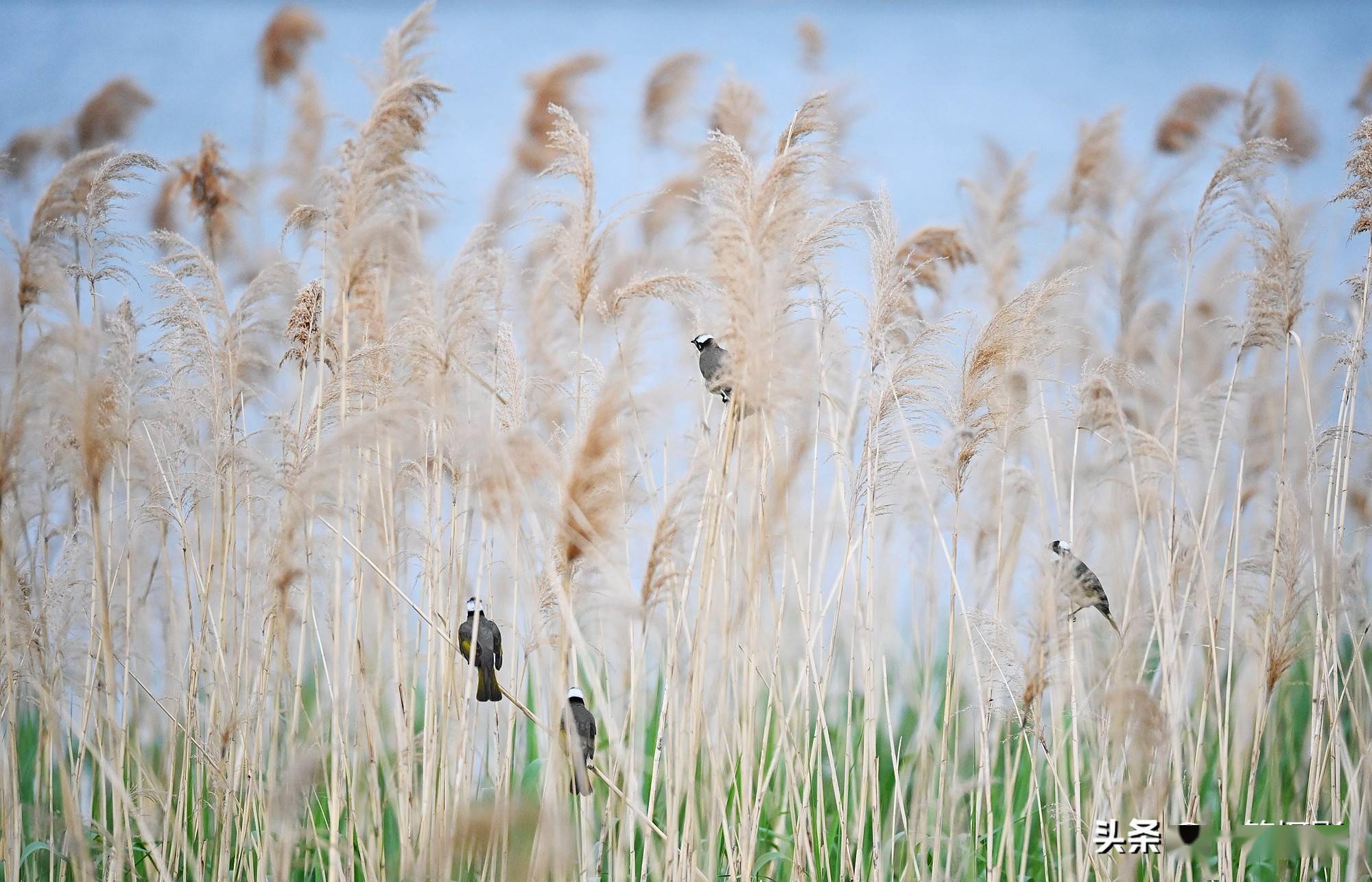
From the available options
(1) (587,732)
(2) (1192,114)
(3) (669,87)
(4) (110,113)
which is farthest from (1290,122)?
(4) (110,113)

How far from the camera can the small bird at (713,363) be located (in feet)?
5.85

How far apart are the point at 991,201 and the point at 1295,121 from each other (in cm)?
87

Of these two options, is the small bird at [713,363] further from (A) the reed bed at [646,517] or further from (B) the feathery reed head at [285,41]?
(B) the feathery reed head at [285,41]

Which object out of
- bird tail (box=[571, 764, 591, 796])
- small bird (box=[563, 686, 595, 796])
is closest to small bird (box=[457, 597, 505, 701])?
small bird (box=[563, 686, 595, 796])

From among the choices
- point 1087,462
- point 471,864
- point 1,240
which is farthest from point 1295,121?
point 1,240

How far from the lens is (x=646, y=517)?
2.35m

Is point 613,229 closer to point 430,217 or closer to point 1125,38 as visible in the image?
point 430,217

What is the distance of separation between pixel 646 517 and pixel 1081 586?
98 centimetres

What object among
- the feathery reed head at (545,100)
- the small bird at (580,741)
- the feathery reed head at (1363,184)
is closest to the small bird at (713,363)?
the small bird at (580,741)

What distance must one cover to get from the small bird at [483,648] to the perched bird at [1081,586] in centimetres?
108

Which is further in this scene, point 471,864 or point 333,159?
point 333,159

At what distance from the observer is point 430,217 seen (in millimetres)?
3117

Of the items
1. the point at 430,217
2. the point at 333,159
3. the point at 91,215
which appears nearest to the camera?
the point at 91,215

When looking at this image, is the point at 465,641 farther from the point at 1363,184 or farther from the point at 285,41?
the point at 1363,184
